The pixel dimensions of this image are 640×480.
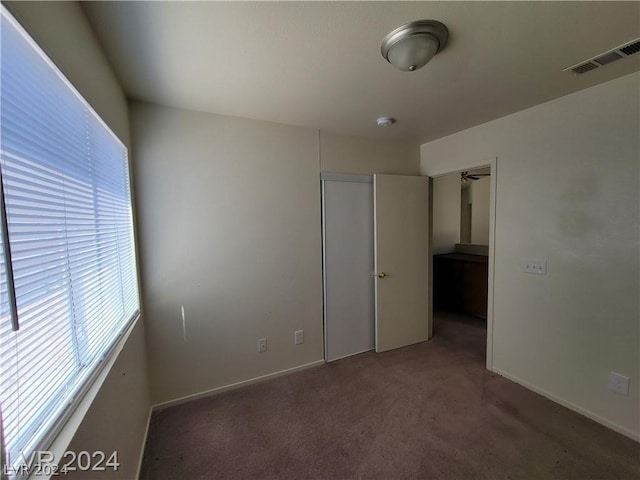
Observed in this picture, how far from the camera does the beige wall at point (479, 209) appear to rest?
4.75 m

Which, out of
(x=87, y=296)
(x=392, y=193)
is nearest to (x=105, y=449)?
(x=87, y=296)

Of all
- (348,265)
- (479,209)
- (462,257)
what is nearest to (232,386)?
(348,265)

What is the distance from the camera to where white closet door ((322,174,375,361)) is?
258 cm

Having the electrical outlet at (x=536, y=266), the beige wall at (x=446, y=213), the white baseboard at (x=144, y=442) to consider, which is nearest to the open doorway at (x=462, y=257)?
the beige wall at (x=446, y=213)

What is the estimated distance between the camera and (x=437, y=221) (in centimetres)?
445

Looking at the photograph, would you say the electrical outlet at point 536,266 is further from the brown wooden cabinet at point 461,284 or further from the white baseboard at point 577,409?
the brown wooden cabinet at point 461,284

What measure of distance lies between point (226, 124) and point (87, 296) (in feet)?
5.29

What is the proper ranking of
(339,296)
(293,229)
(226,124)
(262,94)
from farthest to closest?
(339,296) → (293,229) → (226,124) → (262,94)

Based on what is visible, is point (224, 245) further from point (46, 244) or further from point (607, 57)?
point (607, 57)

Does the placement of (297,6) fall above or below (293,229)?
above

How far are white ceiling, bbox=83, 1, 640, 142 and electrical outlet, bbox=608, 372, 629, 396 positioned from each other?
1947 millimetres

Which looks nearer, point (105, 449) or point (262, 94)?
point (105, 449)

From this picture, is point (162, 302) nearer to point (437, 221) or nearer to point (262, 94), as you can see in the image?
point (262, 94)

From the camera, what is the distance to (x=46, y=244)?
0.78m
